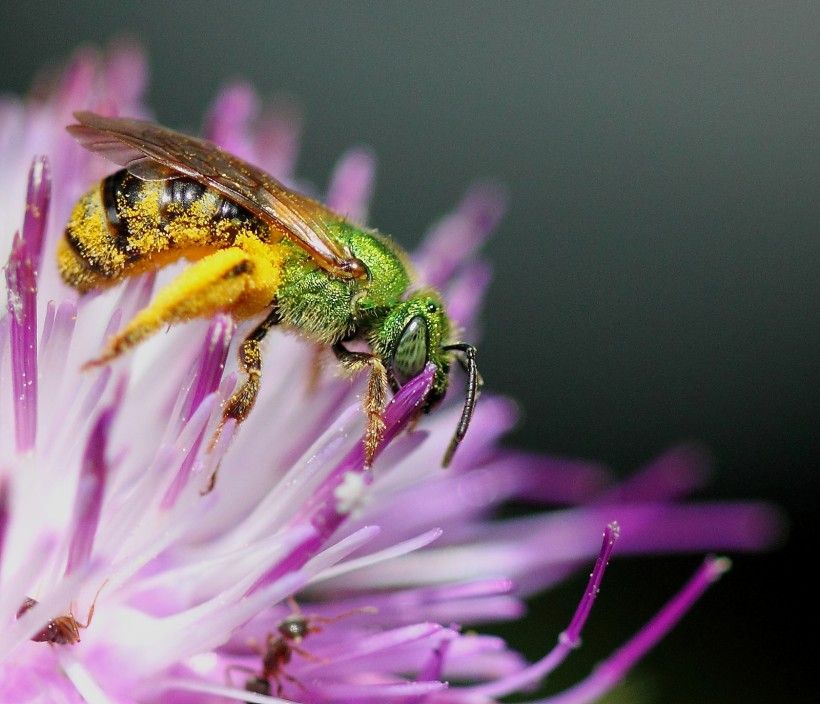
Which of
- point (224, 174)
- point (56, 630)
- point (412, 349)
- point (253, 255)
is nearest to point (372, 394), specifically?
Answer: point (412, 349)

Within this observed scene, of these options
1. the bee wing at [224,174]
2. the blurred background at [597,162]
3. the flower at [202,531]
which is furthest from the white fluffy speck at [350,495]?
the blurred background at [597,162]

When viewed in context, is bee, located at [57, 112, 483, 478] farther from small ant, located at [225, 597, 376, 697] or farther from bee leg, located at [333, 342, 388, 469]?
small ant, located at [225, 597, 376, 697]

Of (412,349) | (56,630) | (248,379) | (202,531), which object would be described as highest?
(412,349)

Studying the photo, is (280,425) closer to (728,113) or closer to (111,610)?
(111,610)

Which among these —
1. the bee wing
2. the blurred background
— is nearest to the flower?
the bee wing

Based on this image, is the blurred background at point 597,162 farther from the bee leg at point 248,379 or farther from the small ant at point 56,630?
the small ant at point 56,630

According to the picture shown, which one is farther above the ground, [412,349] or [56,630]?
[412,349]

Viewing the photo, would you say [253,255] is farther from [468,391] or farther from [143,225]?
[468,391]
